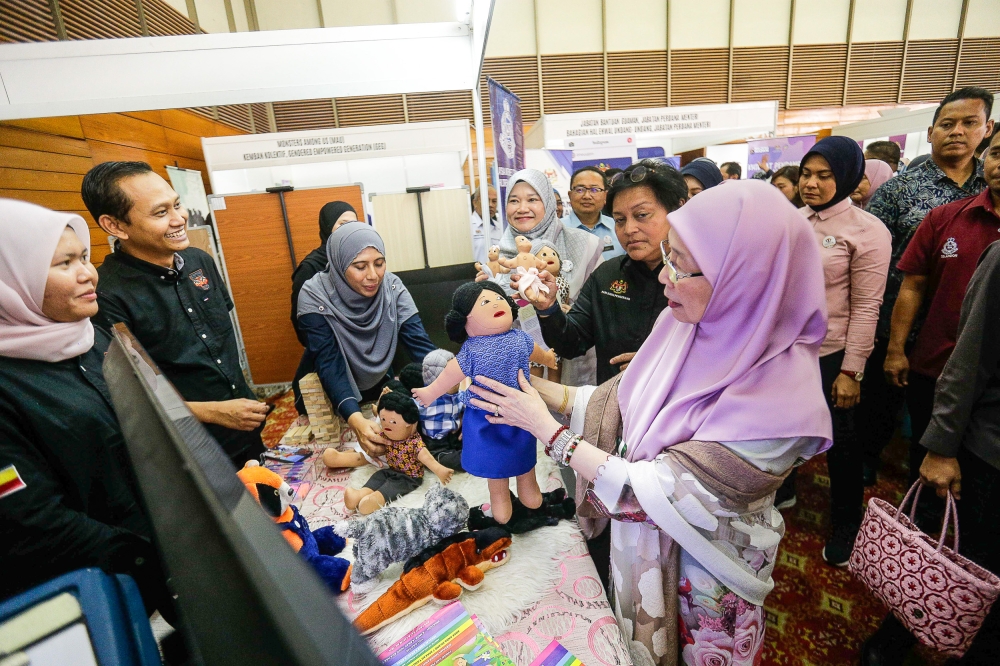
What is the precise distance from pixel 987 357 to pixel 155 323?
249 cm

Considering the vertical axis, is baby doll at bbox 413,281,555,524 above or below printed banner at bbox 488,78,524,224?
below

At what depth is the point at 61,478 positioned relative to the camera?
95cm

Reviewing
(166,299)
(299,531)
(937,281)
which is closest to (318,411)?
(166,299)

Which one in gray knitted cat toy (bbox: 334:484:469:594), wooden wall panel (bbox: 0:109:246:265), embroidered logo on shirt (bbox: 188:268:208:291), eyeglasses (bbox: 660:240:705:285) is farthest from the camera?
wooden wall panel (bbox: 0:109:246:265)

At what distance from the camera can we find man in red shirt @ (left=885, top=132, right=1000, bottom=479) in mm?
1552

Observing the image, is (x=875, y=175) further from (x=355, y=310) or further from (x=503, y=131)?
(x=355, y=310)

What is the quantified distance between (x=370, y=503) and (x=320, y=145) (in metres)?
4.00

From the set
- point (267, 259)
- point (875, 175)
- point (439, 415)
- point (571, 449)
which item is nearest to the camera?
point (571, 449)

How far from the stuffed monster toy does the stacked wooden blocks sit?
0.66 meters

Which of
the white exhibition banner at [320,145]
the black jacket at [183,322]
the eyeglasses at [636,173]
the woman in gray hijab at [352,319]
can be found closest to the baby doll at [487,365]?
the eyeglasses at [636,173]

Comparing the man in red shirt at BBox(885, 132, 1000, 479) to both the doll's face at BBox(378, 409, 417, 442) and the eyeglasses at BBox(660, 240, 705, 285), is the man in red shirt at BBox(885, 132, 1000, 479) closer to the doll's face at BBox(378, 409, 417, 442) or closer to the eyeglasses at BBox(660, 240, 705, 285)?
the eyeglasses at BBox(660, 240, 705, 285)

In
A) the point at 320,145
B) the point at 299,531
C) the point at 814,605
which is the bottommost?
the point at 814,605

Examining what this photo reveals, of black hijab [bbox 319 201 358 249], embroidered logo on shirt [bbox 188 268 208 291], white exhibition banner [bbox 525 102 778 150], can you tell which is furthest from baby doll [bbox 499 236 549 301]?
white exhibition banner [bbox 525 102 778 150]

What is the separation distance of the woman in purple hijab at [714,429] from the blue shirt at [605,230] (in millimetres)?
1679
